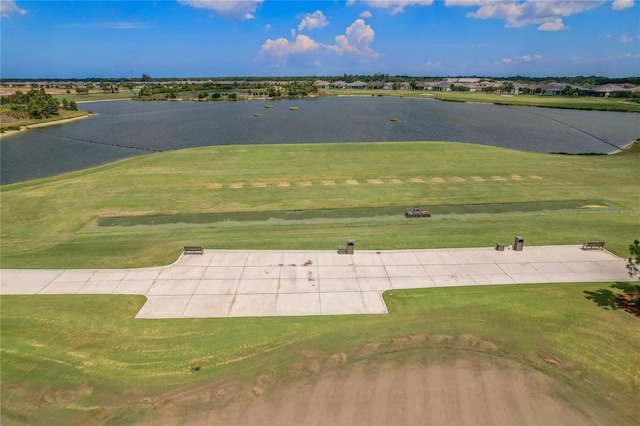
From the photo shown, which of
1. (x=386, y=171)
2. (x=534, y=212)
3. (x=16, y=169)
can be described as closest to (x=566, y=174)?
(x=534, y=212)

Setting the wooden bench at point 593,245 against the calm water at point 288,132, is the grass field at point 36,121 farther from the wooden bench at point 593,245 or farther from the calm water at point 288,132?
the wooden bench at point 593,245

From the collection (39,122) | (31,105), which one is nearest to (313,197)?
(39,122)

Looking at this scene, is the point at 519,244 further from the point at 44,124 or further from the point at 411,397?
the point at 44,124

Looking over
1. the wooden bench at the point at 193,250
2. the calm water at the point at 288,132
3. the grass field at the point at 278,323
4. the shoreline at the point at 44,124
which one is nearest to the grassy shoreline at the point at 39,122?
the shoreline at the point at 44,124

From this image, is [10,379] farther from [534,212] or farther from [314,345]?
[534,212]

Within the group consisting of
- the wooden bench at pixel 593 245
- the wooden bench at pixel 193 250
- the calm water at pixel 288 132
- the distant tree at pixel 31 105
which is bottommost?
the wooden bench at pixel 193 250

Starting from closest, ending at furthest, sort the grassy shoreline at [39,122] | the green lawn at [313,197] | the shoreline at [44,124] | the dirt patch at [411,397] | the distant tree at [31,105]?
the dirt patch at [411,397]
the green lawn at [313,197]
the shoreline at [44,124]
the grassy shoreline at [39,122]
the distant tree at [31,105]
